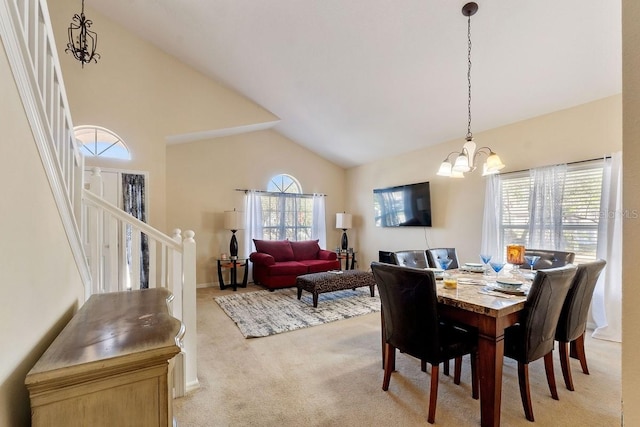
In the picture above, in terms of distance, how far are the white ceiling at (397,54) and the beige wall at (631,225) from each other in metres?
2.56

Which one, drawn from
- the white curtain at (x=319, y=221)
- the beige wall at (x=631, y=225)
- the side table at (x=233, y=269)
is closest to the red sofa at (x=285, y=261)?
the side table at (x=233, y=269)

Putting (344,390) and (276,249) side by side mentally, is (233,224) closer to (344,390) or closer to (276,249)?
(276,249)

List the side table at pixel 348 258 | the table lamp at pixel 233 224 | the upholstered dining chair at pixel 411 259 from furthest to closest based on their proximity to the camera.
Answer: the side table at pixel 348 258 → the table lamp at pixel 233 224 → the upholstered dining chair at pixel 411 259

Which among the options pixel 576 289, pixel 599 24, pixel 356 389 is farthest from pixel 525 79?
pixel 356 389

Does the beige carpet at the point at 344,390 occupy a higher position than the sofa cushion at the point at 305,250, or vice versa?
the sofa cushion at the point at 305,250

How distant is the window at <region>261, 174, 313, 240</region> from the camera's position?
602 centimetres

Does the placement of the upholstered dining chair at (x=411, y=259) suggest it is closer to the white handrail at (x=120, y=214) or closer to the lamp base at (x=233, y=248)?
the white handrail at (x=120, y=214)

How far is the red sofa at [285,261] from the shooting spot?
194 inches

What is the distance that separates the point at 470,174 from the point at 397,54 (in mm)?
2133

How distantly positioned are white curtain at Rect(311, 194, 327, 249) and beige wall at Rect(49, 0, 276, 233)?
8.36 ft

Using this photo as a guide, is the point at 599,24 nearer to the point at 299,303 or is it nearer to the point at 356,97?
the point at 356,97

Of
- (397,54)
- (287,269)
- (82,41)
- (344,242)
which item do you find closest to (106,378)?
(82,41)

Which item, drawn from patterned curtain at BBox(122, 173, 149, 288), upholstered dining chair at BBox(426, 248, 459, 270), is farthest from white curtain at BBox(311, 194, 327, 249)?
upholstered dining chair at BBox(426, 248, 459, 270)

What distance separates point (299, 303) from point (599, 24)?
4299 mm
